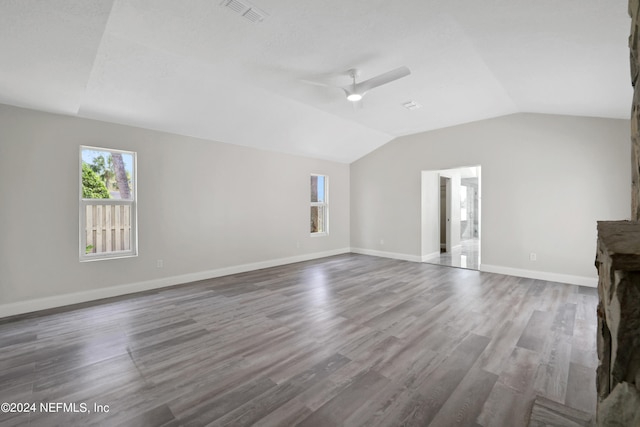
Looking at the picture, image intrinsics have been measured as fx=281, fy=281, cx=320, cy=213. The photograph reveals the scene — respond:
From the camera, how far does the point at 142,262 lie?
4258 millimetres

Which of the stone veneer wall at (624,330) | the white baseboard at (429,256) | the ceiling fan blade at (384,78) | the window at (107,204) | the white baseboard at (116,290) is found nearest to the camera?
the stone veneer wall at (624,330)

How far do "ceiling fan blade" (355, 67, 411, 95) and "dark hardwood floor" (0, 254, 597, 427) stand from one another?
2.61 m

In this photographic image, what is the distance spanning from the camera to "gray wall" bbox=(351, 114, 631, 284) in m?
4.19

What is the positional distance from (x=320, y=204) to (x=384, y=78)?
4.32 metres

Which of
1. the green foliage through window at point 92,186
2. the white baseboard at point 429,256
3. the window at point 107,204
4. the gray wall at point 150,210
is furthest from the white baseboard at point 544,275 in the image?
the green foliage through window at point 92,186

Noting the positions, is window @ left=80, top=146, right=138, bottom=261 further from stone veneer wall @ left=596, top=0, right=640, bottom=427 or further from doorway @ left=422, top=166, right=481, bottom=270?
doorway @ left=422, top=166, right=481, bottom=270

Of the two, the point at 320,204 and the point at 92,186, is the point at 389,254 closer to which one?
the point at 320,204

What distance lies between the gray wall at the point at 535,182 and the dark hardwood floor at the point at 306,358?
35.8 inches

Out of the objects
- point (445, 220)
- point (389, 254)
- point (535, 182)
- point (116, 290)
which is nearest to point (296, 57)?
point (116, 290)

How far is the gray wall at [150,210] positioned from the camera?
335 cm

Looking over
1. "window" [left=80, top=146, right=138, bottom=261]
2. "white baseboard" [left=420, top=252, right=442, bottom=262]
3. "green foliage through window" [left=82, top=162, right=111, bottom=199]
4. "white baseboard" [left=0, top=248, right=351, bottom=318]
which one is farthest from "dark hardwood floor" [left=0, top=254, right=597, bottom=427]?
"white baseboard" [left=420, top=252, right=442, bottom=262]

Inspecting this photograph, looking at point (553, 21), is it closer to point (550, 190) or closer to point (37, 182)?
point (550, 190)

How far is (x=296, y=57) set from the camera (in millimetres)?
3059

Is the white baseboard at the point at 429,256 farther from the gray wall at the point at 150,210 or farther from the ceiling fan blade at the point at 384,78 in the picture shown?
the ceiling fan blade at the point at 384,78
